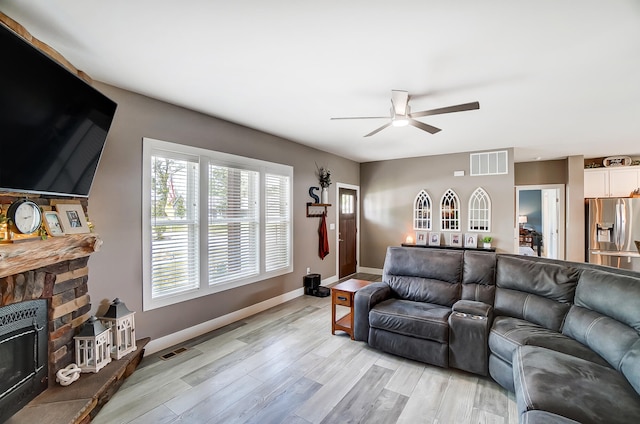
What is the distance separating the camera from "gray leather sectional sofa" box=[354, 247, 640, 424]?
1639mm

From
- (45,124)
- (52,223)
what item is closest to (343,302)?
(52,223)

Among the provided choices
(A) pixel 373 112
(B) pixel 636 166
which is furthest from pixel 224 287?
(B) pixel 636 166

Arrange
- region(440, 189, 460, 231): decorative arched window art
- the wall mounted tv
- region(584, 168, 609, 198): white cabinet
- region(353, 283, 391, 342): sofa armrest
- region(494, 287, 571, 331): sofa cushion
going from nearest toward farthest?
the wall mounted tv
region(494, 287, 571, 331): sofa cushion
region(353, 283, 391, 342): sofa armrest
region(584, 168, 609, 198): white cabinet
region(440, 189, 460, 231): decorative arched window art

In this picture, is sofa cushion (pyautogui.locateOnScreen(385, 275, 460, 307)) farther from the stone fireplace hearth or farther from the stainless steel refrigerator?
the stainless steel refrigerator

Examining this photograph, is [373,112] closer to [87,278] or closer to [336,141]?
[336,141]

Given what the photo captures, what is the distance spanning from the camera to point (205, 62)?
231 cm

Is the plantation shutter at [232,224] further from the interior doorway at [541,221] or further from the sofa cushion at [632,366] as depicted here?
the interior doorway at [541,221]

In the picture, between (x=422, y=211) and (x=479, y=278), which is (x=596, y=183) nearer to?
(x=422, y=211)

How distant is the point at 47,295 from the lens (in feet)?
6.60

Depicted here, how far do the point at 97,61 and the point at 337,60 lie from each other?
6.45 ft

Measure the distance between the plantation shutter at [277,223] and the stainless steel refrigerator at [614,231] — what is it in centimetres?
→ 613

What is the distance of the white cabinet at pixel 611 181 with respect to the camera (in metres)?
5.61

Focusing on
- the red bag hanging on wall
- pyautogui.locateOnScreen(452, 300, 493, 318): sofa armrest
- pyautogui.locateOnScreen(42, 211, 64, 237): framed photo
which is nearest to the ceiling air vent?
the red bag hanging on wall

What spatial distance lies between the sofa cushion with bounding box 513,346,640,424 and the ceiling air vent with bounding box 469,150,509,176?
4.32 metres
